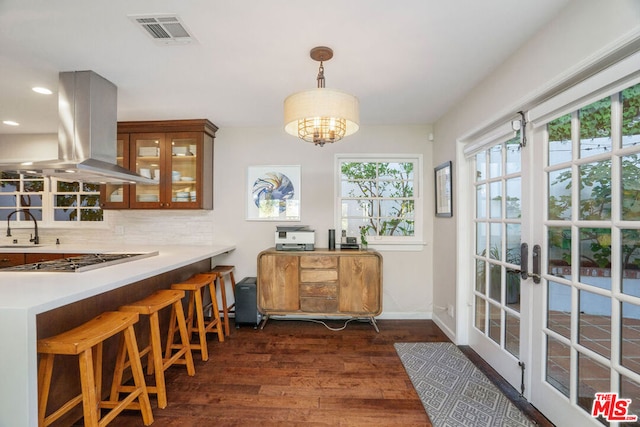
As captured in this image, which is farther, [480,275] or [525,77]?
[480,275]

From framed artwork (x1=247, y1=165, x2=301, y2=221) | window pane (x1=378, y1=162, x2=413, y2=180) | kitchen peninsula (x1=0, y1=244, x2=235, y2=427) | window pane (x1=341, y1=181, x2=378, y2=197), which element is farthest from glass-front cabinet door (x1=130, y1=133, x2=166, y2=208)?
window pane (x1=378, y1=162, x2=413, y2=180)

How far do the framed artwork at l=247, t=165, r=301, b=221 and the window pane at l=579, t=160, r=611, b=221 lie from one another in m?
2.65

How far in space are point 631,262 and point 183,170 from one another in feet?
12.3

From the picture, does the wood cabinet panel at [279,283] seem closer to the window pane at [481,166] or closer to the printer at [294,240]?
the printer at [294,240]

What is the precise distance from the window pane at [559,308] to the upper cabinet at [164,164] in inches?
127

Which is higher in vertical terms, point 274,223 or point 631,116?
point 631,116

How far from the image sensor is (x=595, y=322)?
58.4 inches

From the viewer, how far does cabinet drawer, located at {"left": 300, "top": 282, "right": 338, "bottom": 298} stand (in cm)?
316

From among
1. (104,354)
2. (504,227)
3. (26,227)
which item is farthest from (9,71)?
(504,227)

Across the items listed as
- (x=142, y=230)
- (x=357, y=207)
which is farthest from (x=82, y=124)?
(x=357, y=207)

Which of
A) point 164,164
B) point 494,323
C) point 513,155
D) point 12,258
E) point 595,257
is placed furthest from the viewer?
point 164,164

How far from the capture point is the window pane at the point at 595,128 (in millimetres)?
1418

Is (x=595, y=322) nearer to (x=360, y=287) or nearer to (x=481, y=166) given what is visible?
(x=481, y=166)

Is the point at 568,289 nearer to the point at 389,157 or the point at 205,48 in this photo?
the point at 389,157
